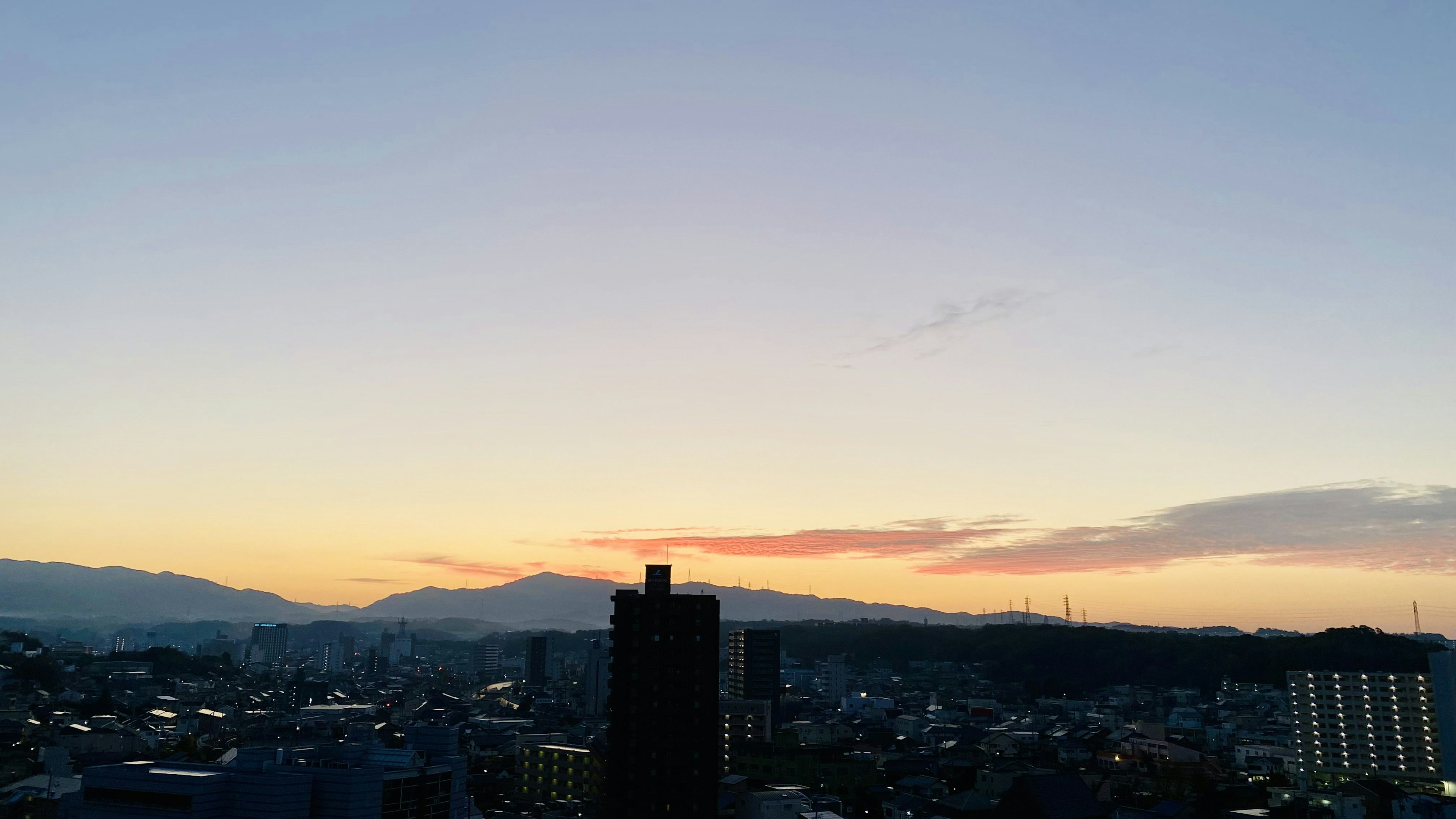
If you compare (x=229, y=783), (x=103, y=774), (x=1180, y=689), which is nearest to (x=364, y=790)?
(x=229, y=783)

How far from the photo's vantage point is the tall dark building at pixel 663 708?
5106cm

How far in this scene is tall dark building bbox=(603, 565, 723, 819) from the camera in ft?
168

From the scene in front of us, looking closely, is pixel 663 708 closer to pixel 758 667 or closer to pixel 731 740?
pixel 731 740

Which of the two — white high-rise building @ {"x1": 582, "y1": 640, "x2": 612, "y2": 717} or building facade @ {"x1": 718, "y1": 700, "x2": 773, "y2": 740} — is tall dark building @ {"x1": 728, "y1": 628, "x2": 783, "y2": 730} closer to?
white high-rise building @ {"x1": 582, "y1": 640, "x2": 612, "y2": 717}

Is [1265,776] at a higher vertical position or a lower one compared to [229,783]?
lower

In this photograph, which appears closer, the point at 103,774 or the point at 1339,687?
the point at 103,774

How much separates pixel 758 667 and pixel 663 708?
8298 centimetres

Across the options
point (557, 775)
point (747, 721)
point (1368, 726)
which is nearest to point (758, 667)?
point (747, 721)

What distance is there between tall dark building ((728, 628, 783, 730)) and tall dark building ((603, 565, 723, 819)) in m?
79.1

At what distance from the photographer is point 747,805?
54.7 meters

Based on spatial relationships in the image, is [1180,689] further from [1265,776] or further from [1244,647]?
[1265,776]

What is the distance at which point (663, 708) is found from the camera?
171 feet

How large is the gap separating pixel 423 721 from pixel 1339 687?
3939 inches

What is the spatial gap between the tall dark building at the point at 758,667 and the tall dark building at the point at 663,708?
7907cm
